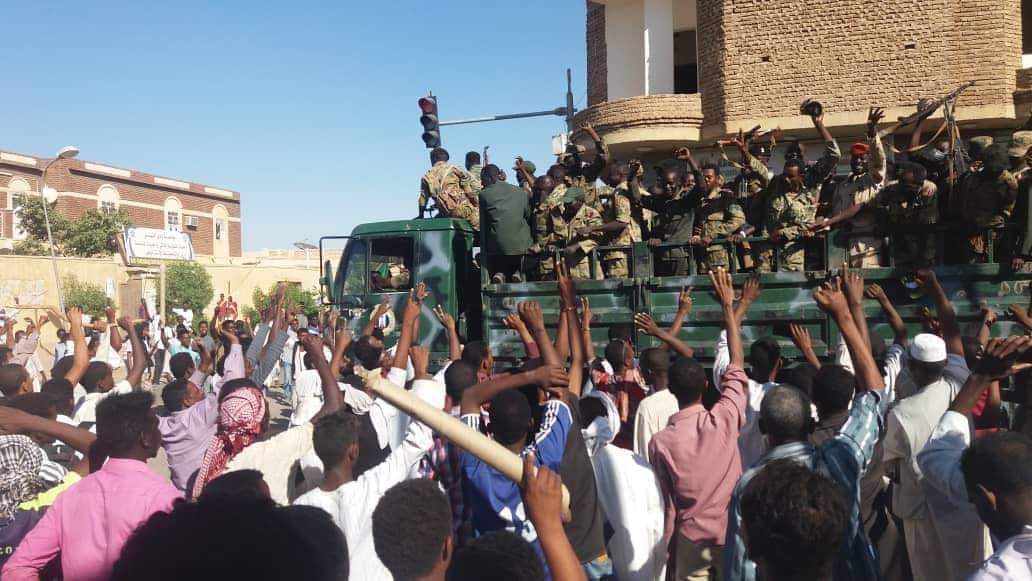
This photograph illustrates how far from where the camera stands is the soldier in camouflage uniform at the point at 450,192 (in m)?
9.36

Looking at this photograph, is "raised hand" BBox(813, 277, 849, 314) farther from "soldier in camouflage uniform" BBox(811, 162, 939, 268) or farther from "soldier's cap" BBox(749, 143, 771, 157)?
"soldier's cap" BBox(749, 143, 771, 157)

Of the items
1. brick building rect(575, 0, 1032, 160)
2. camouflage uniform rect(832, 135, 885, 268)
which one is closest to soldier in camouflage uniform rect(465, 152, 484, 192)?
camouflage uniform rect(832, 135, 885, 268)

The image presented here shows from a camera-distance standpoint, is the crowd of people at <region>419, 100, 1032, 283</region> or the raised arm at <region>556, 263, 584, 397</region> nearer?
the raised arm at <region>556, 263, 584, 397</region>

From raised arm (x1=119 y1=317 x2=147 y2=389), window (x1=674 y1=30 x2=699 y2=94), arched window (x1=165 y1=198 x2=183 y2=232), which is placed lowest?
raised arm (x1=119 y1=317 x2=147 y2=389)

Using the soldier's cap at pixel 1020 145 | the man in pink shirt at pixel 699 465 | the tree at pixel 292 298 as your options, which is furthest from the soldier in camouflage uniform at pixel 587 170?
the tree at pixel 292 298

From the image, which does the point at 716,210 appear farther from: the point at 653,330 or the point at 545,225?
the point at 653,330

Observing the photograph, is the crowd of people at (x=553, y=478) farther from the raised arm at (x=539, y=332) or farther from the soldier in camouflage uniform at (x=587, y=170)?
the soldier in camouflage uniform at (x=587, y=170)

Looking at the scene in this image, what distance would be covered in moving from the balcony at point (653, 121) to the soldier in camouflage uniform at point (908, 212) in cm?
863

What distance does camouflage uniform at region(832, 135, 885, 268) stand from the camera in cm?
629

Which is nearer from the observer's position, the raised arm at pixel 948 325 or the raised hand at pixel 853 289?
the raised hand at pixel 853 289

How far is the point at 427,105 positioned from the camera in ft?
40.6

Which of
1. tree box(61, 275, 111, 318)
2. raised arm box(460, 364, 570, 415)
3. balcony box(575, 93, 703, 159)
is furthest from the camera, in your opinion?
tree box(61, 275, 111, 318)

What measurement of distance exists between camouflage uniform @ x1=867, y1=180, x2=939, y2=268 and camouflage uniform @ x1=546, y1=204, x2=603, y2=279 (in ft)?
8.16

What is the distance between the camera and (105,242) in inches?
1357
